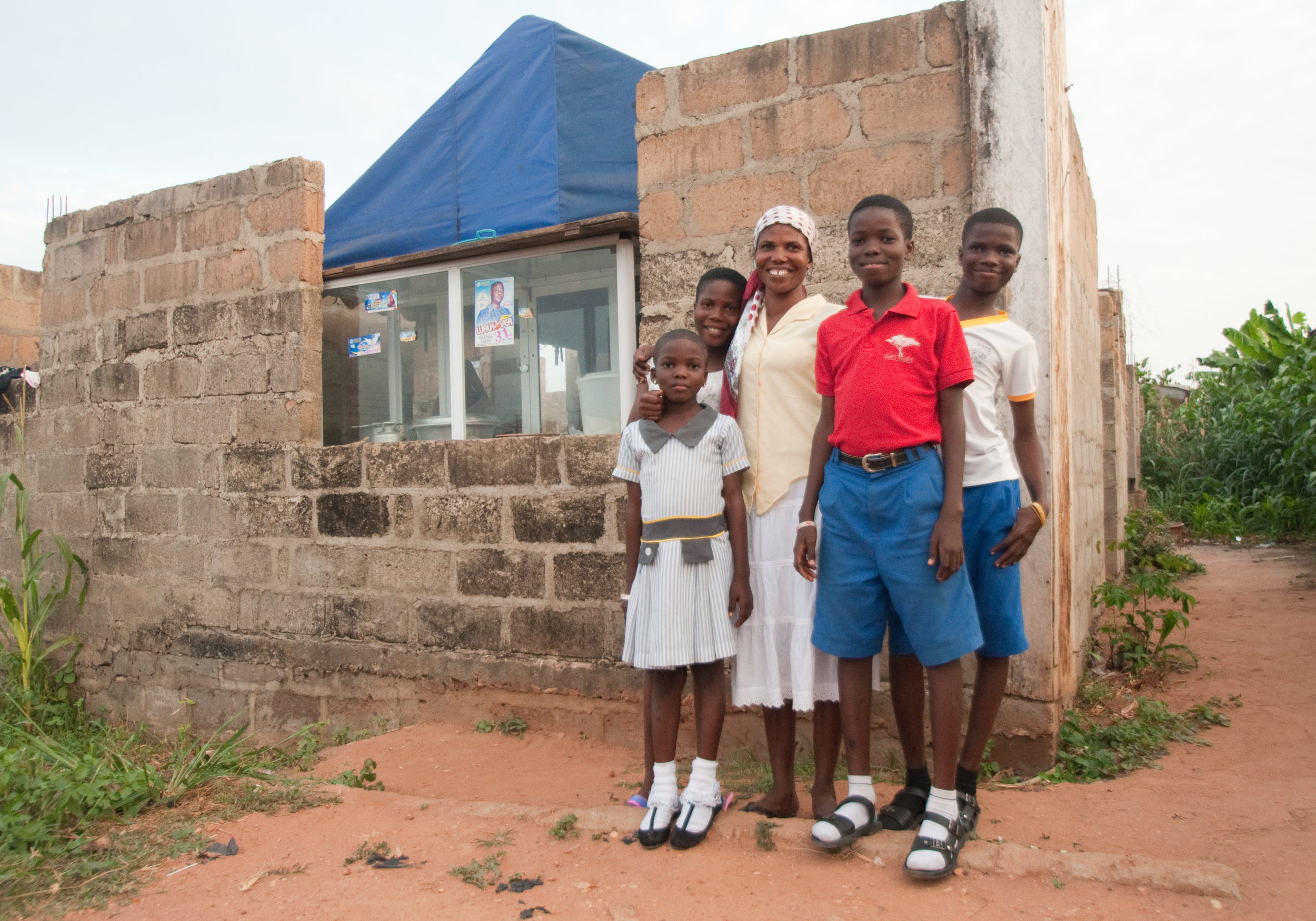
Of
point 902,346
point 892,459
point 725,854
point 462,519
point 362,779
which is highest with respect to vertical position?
point 902,346

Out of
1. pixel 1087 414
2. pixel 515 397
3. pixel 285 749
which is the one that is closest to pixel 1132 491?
pixel 1087 414

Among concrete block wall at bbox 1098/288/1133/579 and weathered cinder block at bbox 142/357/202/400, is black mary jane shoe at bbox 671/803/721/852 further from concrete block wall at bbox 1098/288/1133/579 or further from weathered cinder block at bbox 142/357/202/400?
concrete block wall at bbox 1098/288/1133/579

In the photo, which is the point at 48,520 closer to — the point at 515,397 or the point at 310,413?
the point at 310,413

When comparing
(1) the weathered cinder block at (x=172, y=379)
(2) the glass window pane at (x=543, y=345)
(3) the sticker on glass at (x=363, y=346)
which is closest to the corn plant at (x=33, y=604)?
(1) the weathered cinder block at (x=172, y=379)

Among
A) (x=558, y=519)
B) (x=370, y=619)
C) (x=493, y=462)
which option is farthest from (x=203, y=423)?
(x=558, y=519)

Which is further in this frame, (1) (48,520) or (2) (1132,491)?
(2) (1132,491)

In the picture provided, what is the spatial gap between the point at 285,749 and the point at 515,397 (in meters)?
2.13

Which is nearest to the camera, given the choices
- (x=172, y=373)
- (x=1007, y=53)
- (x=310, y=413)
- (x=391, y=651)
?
(x=1007, y=53)

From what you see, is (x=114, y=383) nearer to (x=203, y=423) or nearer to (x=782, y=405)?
(x=203, y=423)

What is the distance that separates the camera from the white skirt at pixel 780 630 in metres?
2.64

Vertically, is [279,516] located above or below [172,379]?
below

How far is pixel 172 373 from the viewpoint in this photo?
5.32 metres

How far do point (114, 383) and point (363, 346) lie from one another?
1640 millimetres

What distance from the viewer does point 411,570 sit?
453 centimetres
